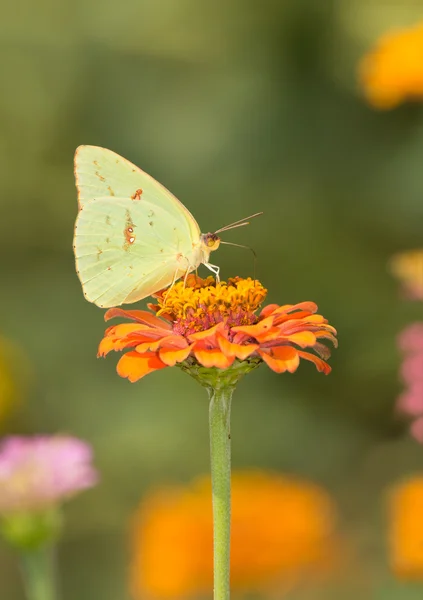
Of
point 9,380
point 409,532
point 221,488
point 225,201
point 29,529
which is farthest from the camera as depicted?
point 225,201

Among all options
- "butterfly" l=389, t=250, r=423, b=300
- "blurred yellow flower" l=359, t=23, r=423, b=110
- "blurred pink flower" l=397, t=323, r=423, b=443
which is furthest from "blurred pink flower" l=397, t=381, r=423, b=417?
"blurred yellow flower" l=359, t=23, r=423, b=110

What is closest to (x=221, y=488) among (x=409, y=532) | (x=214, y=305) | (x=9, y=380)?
(x=214, y=305)

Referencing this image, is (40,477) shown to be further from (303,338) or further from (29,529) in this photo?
(303,338)

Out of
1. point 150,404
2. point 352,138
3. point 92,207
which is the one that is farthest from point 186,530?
point 352,138

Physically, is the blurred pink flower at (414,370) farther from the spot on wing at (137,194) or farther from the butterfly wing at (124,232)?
the spot on wing at (137,194)

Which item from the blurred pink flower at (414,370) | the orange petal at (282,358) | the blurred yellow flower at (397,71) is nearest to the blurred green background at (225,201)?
the blurred yellow flower at (397,71)

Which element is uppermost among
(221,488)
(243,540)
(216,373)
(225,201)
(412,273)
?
(225,201)

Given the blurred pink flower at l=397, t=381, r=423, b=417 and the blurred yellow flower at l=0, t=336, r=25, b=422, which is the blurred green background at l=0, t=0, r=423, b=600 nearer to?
the blurred yellow flower at l=0, t=336, r=25, b=422
